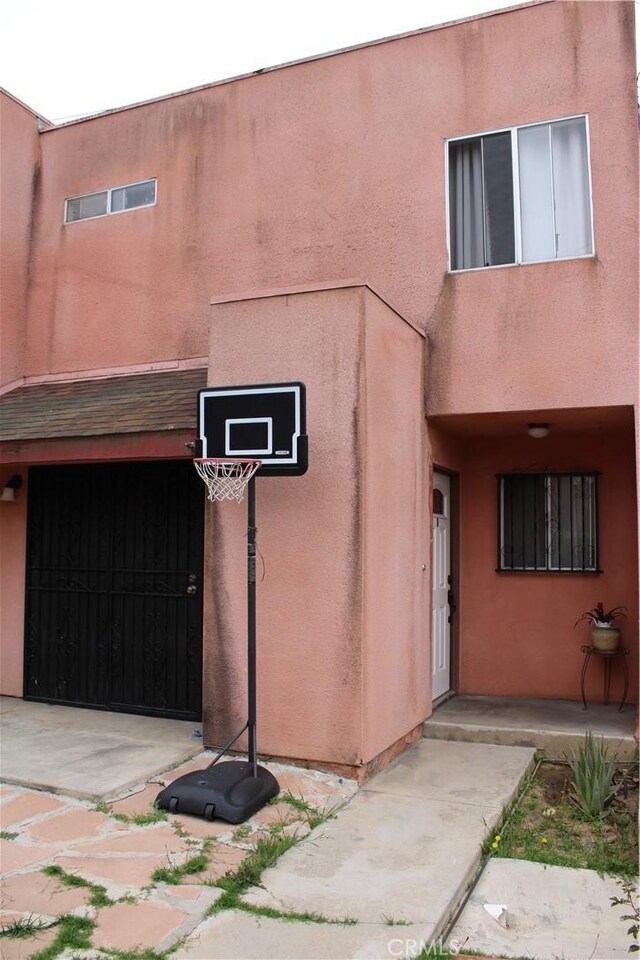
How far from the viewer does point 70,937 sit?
3869 millimetres

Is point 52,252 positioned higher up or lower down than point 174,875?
higher up

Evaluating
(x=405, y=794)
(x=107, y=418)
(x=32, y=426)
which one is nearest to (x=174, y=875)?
(x=405, y=794)

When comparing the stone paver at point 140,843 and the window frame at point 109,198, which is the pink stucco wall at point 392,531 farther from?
the window frame at point 109,198

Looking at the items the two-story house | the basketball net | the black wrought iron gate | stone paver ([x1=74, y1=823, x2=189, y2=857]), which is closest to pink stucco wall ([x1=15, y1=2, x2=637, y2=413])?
the two-story house

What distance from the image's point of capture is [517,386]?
7.00 m

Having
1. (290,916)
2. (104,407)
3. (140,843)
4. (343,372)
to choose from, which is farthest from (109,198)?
(290,916)

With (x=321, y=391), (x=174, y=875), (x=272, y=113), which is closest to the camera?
(x=174, y=875)

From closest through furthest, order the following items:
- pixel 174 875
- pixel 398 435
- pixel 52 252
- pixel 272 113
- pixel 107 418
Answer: pixel 174 875, pixel 398 435, pixel 107 418, pixel 272 113, pixel 52 252

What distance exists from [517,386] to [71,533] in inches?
198

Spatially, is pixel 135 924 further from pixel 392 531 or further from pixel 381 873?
pixel 392 531

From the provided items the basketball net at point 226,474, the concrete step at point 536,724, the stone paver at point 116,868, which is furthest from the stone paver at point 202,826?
the concrete step at point 536,724

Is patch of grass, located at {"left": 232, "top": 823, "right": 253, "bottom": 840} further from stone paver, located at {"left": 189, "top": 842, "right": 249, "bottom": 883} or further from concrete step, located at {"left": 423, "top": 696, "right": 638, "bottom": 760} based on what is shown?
concrete step, located at {"left": 423, "top": 696, "right": 638, "bottom": 760}

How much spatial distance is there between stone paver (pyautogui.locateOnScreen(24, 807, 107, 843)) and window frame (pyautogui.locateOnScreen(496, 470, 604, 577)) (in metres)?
4.80

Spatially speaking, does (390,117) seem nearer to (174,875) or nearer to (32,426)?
(32,426)
